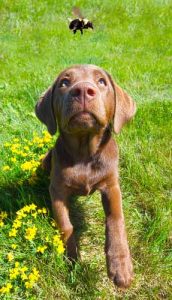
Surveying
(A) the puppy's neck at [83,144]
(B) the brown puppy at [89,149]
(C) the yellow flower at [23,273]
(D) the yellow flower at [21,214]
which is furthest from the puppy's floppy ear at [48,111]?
(C) the yellow flower at [23,273]

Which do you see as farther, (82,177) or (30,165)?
(30,165)

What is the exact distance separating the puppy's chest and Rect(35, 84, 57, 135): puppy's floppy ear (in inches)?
12.5

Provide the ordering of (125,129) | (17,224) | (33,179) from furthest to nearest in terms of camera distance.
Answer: (125,129), (33,179), (17,224)

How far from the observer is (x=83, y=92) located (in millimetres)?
3172

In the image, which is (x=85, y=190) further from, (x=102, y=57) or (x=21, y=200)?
(x=102, y=57)

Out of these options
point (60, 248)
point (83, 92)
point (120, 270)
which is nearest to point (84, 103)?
point (83, 92)

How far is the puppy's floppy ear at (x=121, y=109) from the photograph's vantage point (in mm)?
3595

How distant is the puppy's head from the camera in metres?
3.19

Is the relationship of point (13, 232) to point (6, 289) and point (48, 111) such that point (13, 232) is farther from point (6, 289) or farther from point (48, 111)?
point (48, 111)

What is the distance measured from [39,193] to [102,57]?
371cm

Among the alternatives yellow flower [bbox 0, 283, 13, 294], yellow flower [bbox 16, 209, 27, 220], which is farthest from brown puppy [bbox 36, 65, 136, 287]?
yellow flower [bbox 0, 283, 13, 294]

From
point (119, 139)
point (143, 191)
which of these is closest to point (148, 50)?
point (119, 139)

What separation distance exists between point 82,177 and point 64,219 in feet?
1.05

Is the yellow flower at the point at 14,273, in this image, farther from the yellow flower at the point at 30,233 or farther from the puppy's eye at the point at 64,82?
the puppy's eye at the point at 64,82
